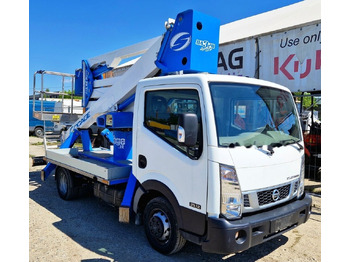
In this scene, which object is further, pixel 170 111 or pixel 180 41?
pixel 180 41

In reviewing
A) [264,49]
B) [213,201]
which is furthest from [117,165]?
[264,49]

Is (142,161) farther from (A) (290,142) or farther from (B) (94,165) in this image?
(A) (290,142)

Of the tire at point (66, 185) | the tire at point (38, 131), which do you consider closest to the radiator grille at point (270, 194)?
the tire at point (66, 185)

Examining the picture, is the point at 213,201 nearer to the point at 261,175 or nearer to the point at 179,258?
the point at 261,175

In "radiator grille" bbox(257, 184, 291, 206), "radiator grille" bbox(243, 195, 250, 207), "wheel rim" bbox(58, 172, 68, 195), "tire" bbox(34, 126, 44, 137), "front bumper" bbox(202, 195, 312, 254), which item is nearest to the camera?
"front bumper" bbox(202, 195, 312, 254)

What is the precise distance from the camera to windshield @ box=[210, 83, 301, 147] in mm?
2936

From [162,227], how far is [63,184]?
3199mm

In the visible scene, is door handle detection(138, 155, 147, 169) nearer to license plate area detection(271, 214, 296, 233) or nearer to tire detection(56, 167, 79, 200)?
license plate area detection(271, 214, 296, 233)

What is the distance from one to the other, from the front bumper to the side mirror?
82cm

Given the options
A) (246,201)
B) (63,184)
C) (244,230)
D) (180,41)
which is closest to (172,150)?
(246,201)

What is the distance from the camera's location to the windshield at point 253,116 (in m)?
2.94

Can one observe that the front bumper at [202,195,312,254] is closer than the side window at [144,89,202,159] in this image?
Yes

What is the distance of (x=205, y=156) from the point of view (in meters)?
2.81

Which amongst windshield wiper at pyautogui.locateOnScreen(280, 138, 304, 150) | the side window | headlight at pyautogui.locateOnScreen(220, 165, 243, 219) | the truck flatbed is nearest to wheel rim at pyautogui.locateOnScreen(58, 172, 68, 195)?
the truck flatbed
